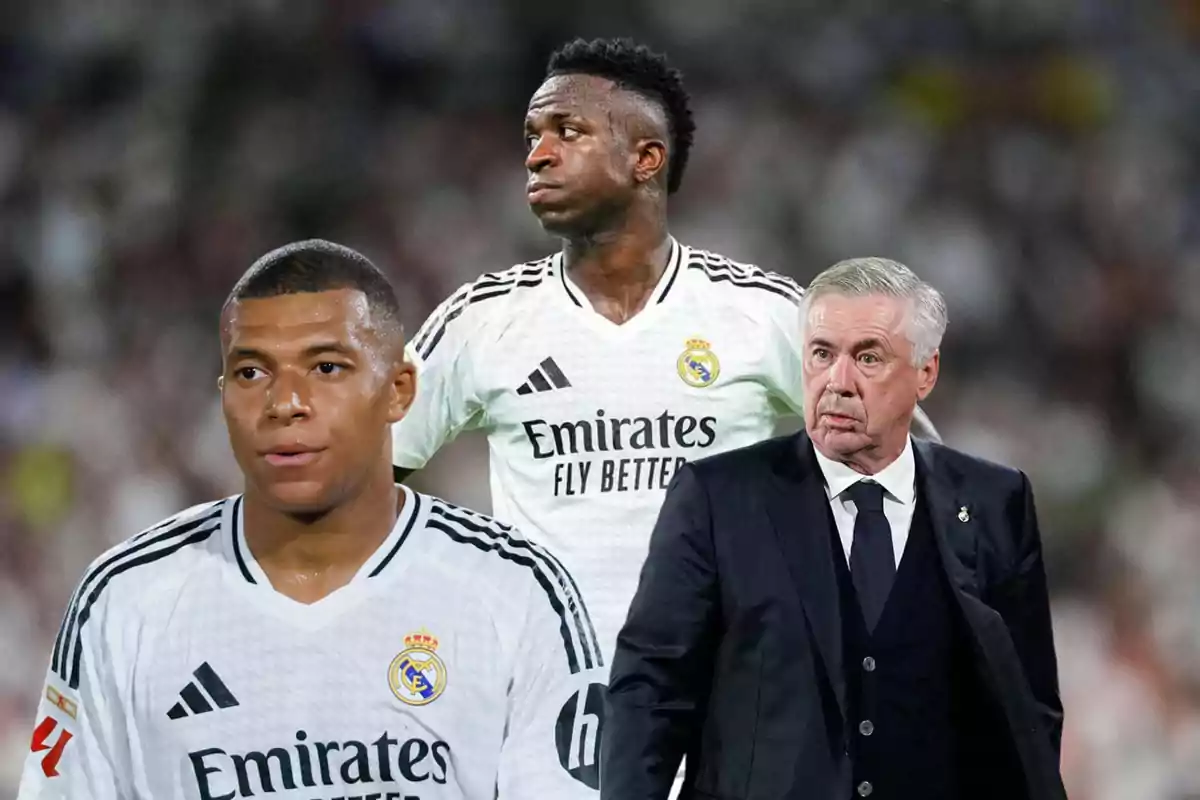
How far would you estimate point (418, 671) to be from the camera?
2.54 m

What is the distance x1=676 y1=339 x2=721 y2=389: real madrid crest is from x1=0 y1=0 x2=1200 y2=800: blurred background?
8.15 ft

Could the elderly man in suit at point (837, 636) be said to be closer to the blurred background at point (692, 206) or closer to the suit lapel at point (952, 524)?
the suit lapel at point (952, 524)

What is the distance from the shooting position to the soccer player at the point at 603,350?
3895 mm

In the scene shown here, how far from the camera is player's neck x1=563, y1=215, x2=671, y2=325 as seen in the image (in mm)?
4035

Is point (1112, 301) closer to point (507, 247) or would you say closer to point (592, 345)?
point (507, 247)

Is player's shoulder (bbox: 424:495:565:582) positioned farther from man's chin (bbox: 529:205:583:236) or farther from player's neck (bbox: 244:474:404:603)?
man's chin (bbox: 529:205:583:236)

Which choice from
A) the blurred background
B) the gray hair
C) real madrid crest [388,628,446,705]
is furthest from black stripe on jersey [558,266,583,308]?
the blurred background

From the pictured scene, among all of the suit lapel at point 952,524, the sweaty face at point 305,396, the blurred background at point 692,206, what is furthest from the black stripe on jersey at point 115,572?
the blurred background at point 692,206

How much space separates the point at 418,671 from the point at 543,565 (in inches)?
9.8

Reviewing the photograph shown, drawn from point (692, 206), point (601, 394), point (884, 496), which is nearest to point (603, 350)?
point (601, 394)

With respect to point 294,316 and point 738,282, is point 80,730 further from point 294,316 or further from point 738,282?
point 738,282

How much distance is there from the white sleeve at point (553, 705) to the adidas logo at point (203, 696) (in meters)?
0.40

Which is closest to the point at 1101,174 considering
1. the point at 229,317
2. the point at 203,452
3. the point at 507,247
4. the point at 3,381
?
the point at 507,247

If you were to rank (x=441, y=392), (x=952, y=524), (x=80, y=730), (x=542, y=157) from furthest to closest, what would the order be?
(x=441, y=392), (x=542, y=157), (x=952, y=524), (x=80, y=730)
